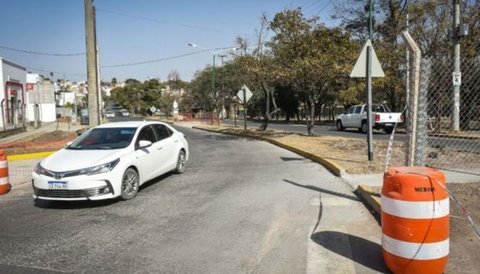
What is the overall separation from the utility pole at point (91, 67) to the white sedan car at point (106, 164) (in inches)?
A: 342

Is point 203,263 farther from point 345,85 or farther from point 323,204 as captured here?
point 345,85

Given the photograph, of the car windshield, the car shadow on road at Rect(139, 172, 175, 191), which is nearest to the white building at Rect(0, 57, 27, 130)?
the car shadow on road at Rect(139, 172, 175, 191)

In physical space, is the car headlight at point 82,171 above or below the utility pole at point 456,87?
below

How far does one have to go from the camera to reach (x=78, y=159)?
862cm

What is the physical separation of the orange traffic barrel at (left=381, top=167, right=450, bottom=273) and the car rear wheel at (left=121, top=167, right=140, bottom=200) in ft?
17.9

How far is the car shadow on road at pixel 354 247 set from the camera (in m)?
5.24

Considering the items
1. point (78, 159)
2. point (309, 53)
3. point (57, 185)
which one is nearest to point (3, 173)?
point (78, 159)

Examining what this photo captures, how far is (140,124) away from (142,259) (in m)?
5.33

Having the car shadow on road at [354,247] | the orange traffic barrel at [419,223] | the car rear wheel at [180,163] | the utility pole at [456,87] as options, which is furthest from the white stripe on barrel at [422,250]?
the utility pole at [456,87]

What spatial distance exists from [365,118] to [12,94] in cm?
2733

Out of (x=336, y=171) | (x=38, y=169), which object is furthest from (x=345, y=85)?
(x=38, y=169)

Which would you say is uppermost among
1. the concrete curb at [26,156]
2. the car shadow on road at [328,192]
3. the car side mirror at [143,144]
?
the car side mirror at [143,144]

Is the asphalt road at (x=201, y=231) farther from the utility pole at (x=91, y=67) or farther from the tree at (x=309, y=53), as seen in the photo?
the tree at (x=309, y=53)

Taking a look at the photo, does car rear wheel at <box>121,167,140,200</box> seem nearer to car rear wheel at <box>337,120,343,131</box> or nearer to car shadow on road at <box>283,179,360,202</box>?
car shadow on road at <box>283,179,360,202</box>
